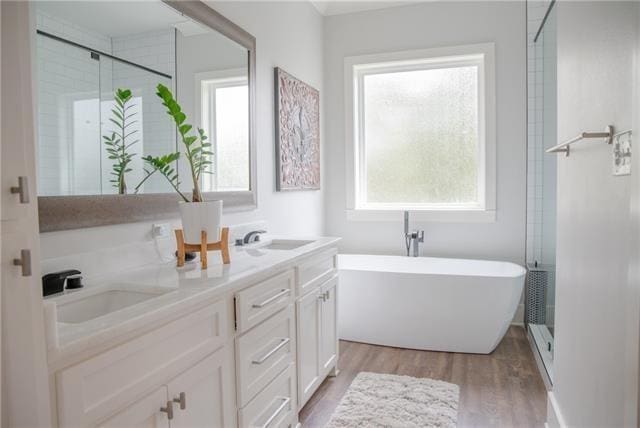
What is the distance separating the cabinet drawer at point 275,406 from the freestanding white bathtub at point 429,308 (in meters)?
1.31

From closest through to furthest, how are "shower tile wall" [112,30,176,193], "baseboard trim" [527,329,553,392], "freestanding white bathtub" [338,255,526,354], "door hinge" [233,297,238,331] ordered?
"door hinge" [233,297,238,331] < "shower tile wall" [112,30,176,193] < "baseboard trim" [527,329,553,392] < "freestanding white bathtub" [338,255,526,354]

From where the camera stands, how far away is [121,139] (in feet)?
5.77

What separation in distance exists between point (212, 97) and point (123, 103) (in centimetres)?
68

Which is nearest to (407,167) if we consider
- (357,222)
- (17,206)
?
(357,222)

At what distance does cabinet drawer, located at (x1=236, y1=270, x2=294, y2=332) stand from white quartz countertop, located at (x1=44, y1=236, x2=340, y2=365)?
39mm

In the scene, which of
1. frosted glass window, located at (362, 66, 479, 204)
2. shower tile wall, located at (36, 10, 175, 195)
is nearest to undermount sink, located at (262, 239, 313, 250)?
shower tile wall, located at (36, 10, 175, 195)

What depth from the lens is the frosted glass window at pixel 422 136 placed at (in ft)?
12.9

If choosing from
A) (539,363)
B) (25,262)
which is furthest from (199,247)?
(539,363)

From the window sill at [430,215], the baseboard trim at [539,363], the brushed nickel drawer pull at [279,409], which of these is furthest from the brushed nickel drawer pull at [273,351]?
the window sill at [430,215]

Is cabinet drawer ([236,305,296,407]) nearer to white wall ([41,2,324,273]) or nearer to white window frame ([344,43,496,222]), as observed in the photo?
white wall ([41,2,324,273])

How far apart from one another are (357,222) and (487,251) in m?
1.15

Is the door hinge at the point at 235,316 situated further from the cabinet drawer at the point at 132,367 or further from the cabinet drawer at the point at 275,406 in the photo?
the cabinet drawer at the point at 275,406

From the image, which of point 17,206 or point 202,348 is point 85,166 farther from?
point 17,206

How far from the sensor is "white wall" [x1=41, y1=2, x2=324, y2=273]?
1838mm
